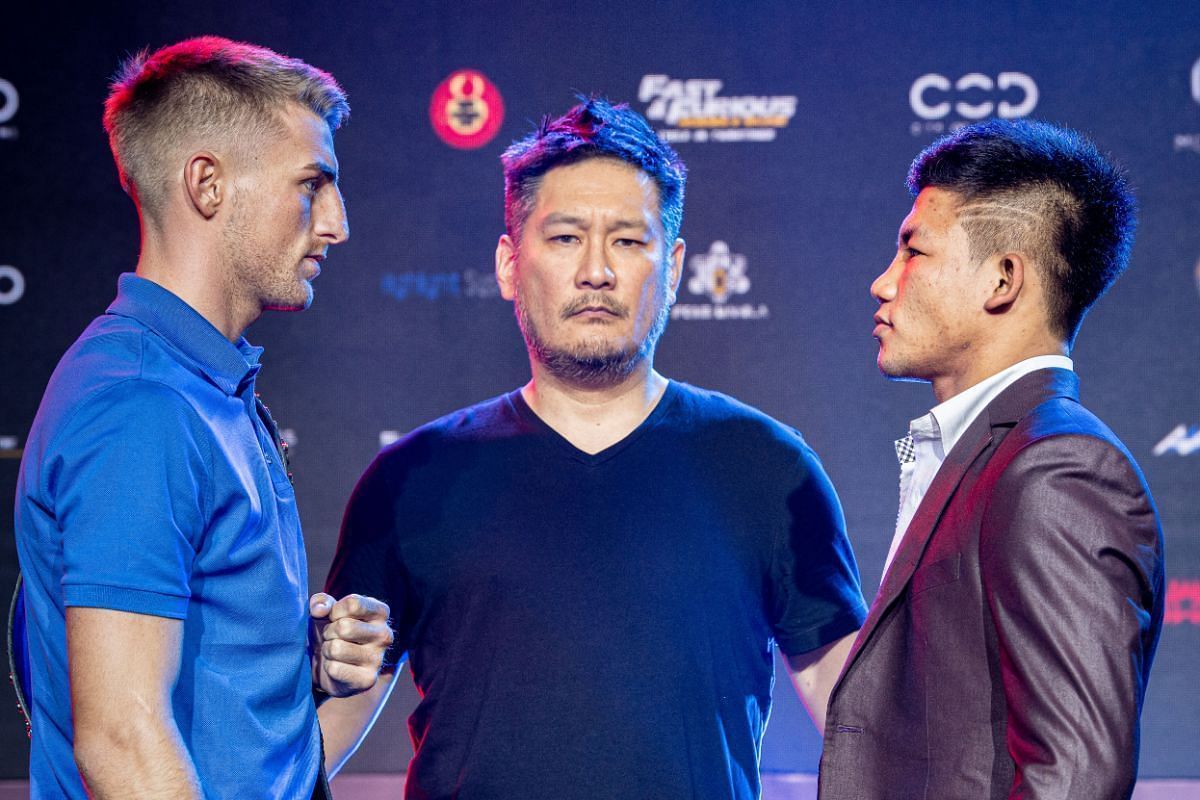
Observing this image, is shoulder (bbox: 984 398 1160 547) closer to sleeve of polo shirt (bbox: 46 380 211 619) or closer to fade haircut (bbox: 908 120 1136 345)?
fade haircut (bbox: 908 120 1136 345)

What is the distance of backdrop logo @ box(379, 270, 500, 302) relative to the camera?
3.07 m

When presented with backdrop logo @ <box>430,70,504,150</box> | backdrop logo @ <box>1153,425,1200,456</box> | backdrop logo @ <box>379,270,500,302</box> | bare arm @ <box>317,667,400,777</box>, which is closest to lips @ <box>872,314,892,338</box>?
bare arm @ <box>317,667,400,777</box>

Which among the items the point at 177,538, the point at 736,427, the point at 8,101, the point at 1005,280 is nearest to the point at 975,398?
the point at 1005,280

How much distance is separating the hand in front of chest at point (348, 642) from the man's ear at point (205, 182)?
54cm

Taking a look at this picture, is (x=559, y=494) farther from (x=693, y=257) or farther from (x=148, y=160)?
(x=693, y=257)

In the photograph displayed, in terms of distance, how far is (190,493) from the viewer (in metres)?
1.10

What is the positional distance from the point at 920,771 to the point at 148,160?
1199 millimetres

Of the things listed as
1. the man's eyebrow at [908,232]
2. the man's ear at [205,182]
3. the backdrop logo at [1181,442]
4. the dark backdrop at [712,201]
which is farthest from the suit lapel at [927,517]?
the backdrop logo at [1181,442]

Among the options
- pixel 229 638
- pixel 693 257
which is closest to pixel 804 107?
pixel 693 257

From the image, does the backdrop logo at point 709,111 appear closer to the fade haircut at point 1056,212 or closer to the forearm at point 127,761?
the fade haircut at point 1056,212

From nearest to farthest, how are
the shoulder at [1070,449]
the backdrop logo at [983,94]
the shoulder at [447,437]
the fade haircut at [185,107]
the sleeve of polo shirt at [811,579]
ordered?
the shoulder at [1070,449] < the fade haircut at [185,107] < the sleeve of polo shirt at [811,579] < the shoulder at [447,437] < the backdrop logo at [983,94]

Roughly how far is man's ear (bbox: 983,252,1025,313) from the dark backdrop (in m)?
1.65

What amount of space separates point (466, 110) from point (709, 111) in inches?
27.7

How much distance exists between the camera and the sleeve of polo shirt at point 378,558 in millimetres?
1769
